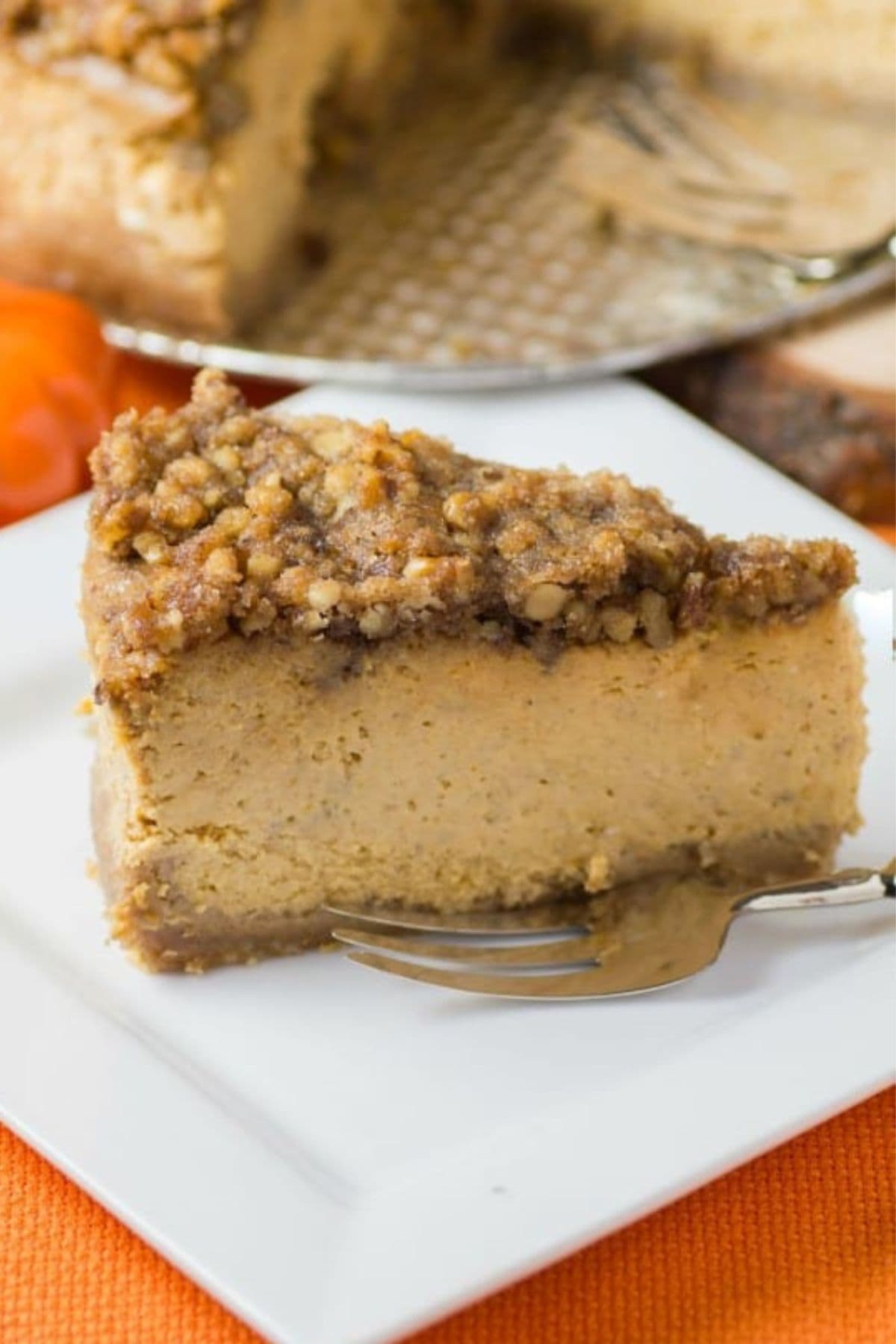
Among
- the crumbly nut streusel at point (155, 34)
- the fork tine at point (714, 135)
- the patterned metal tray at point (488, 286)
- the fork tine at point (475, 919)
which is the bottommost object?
the fork tine at point (475, 919)

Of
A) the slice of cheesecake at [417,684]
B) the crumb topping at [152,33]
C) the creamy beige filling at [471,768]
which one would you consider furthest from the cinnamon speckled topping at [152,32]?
the creamy beige filling at [471,768]

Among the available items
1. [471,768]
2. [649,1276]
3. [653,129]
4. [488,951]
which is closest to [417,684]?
[471,768]

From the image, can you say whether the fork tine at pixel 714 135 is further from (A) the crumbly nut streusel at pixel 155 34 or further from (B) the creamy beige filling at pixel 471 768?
(B) the creamy beige filling at pixel 471 768

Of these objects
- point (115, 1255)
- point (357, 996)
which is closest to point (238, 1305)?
point (115, 1255)

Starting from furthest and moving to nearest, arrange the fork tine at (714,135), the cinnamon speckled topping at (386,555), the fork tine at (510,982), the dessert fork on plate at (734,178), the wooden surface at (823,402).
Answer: the fork tine at (714,135) → the dessert fork on plate at (734,178) → the wooden surface at (823,402) → the fork tine at (510,982) → the cinnamon speckled topping at (386,555)

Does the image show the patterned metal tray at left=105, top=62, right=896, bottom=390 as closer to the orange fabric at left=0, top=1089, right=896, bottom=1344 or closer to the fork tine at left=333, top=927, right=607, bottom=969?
the fork tine at left=333, top=927, right=607, bottom=969

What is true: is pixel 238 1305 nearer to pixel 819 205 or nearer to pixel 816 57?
pixel 819 205

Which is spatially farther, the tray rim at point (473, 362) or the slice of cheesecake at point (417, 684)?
the tray rim at point (473, 362)
